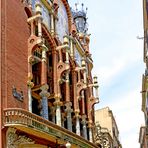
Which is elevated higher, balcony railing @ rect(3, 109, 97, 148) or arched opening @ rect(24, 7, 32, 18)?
arched opening @ rect(24, 7, 32, 18)

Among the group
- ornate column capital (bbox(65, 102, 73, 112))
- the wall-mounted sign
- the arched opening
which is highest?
the wall-mounted sign

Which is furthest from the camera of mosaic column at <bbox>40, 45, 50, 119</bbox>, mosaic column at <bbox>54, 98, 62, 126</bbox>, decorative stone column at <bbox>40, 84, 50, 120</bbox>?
mosaic column at <bbox>54, 98, 62, 126</bbox>

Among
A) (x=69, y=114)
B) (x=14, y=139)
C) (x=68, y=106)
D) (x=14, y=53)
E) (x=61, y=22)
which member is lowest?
(x=14, y=139)

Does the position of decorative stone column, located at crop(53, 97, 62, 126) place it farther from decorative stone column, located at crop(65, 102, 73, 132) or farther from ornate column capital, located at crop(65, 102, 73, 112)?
decorative stone column, located at crop(65, 102, 73, 132)

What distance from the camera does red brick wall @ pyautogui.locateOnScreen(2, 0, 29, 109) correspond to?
20.7 meters

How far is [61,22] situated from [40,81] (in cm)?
832

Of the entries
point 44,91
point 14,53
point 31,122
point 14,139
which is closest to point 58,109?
point 44,91

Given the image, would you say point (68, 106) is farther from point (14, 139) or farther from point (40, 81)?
point (14, 139)

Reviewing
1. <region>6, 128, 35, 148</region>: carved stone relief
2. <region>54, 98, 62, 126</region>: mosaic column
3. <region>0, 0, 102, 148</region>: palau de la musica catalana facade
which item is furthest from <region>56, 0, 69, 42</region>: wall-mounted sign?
<region>6, 128, 35, 148</region>: carved stone relief

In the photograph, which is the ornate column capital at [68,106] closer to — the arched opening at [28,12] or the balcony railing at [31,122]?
the balcony railing at [31,122]

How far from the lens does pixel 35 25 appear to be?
25016 mm

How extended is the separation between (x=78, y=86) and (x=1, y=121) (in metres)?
12.7

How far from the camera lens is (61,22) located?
105ft

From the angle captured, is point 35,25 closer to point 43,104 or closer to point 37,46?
point 37,46
